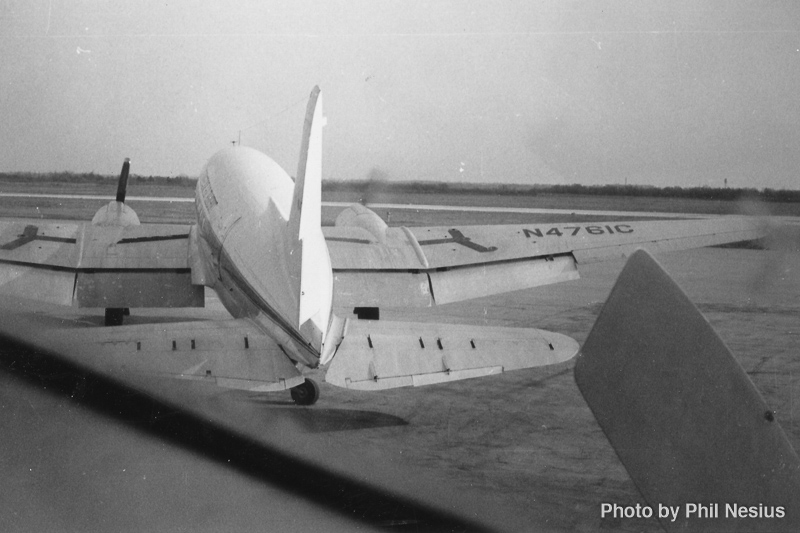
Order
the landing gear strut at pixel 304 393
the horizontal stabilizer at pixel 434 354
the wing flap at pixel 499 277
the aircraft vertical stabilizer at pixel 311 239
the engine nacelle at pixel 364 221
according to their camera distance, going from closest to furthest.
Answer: the horizontal stabilizer at pixel 434 354 < the aircraft vertical stabilizer at pixel 311 239 < the landing gear strut at pixel 304 393 < the wing flap at pixel 499 277 < the engine nacelle at pixel 364 221

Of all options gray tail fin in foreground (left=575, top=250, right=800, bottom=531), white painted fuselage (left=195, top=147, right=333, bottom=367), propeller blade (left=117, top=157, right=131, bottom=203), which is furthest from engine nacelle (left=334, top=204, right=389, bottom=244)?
gray tail fin in foreground (left=575, top=250, right=800, bottom=531)

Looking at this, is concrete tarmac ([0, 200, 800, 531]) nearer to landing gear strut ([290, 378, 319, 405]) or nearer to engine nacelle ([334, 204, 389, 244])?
landing gear strut ([290, 378, 319, 405])

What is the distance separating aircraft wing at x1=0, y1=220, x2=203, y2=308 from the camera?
40.7 feet

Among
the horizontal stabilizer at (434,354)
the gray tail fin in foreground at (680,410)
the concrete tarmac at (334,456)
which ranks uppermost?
the gray tail fin in foreground at (680,410)

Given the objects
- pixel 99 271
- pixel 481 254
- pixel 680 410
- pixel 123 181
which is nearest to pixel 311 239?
pixel 481 254

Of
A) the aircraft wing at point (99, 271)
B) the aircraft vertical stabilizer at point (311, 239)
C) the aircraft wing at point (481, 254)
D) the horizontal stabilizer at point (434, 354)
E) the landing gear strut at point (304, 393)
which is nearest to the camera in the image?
the horizontal stabilizer at point (434, 354)

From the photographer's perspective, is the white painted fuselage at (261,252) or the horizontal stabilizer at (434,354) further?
the white painted fuselage at (261,252)

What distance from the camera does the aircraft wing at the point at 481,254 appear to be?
1265 centimetres

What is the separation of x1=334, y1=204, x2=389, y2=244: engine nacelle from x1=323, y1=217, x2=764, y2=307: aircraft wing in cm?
6

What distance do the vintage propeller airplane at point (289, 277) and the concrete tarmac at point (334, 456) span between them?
66 centimetres

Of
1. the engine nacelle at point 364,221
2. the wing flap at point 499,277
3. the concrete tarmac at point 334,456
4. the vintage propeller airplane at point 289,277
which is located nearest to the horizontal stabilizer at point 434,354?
the vintage propeller airplane at point 289,277

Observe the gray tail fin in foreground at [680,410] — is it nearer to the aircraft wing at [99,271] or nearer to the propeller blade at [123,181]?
the aircraft wing at [99,271]

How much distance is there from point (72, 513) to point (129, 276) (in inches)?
313

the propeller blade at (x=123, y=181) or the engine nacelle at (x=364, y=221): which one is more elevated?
the propeller blade at (x=123, y=181)
